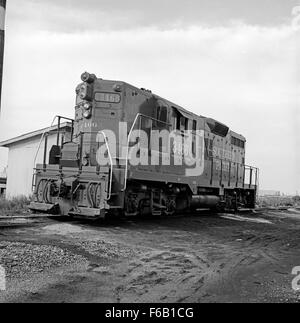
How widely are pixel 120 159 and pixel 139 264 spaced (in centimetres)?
439

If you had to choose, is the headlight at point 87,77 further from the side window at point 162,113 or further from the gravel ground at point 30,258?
the gravel ground at point 30,258

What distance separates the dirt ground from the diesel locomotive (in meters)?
0.81

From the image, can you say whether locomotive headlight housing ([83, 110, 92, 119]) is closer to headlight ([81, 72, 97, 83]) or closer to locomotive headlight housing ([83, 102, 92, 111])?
locomotive headlight housing ([83, 102, 92, 111])

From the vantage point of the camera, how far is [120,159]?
377 inches

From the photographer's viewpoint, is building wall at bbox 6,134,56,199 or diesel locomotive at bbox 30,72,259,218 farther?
building wall at bbox 6,134,56,199

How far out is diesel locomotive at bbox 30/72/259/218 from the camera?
908 cm

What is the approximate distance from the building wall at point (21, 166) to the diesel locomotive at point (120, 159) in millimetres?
10055

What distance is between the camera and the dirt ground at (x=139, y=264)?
4105mm

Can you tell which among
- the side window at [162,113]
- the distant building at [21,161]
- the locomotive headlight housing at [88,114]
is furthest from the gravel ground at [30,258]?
Result: the distant building at [21,161]

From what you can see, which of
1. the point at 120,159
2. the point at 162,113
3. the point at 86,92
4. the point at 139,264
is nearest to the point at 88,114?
the point at 86,92

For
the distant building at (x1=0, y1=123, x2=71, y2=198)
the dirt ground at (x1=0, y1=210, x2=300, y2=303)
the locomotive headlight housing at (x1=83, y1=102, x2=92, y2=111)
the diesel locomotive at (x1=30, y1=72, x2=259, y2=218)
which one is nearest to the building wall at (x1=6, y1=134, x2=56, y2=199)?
the distant building at (x1=0, y1=123, x2=71, y2=198)

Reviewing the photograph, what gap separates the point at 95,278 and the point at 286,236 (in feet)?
20.3
